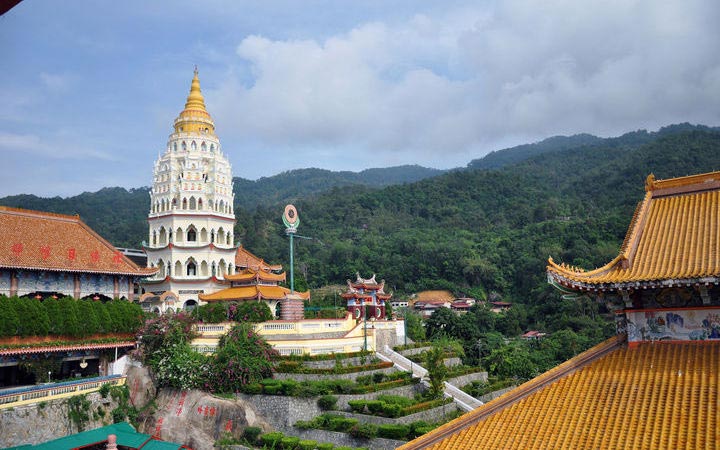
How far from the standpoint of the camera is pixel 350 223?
104875 mm

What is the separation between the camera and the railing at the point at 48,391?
22672mm

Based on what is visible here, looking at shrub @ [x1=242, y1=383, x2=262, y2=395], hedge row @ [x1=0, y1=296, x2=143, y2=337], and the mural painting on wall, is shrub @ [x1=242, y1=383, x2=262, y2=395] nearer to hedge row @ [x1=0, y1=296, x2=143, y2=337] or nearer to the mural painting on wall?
hedge row @ [x1=0, y1=296, x2=143, y2=337]

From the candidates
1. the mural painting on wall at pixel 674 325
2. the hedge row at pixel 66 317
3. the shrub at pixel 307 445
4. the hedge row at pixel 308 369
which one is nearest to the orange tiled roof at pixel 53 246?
the hedge row at pixel 66 317

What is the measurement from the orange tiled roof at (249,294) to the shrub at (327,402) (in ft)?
28.7

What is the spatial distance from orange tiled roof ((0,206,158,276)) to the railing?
603 centimetres

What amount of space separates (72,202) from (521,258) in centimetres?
8209

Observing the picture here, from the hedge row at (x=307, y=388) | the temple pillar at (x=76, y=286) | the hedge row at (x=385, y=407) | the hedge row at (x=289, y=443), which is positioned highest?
the temple pillar at (x=76, y=286)

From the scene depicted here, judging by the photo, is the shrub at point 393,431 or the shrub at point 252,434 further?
the shrub at point 252,434

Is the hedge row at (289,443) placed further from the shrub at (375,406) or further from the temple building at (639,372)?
the temple building at (639,372)

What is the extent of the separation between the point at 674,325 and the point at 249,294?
2558 cm

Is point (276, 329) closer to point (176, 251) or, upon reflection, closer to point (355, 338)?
point (355, 338)

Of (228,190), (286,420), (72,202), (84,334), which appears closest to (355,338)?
(286,420)

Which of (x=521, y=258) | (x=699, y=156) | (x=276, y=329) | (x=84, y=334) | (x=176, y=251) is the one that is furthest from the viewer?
(x=699, y=156)

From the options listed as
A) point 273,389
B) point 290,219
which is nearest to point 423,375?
point 273,389
